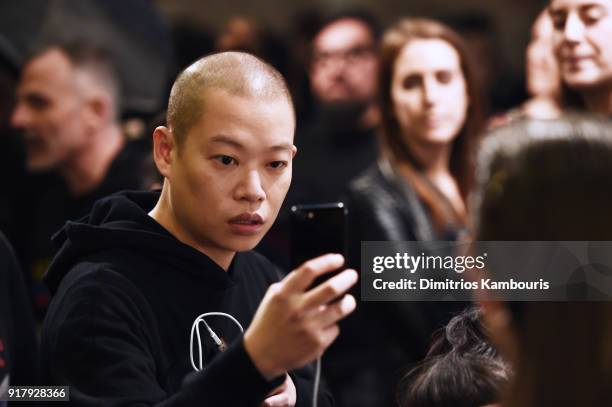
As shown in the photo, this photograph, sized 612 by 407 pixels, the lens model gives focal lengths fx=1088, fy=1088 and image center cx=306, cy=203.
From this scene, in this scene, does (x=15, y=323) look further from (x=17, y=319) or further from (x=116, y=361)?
(x=116, y=361)

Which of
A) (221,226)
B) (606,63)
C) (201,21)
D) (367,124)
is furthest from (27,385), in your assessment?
(201,21)

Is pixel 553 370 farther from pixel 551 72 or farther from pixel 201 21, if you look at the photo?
pixel 201 21

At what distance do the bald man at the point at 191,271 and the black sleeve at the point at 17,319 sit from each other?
0.32 metres

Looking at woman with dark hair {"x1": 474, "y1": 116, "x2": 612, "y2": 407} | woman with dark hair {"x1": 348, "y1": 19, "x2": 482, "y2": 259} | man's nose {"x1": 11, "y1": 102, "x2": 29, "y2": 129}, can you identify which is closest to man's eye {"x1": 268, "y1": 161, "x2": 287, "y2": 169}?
woman with dark hair {"x1": 474, "y1": 116, "x2": 612, "y2": 407}

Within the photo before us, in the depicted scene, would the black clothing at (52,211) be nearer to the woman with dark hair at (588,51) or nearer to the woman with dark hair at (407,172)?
the woman with dark hair at (407,172)

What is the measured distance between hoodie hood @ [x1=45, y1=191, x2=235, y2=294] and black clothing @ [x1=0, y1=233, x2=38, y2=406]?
0.98 feet

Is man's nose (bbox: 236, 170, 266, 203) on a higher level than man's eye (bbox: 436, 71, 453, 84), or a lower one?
lower

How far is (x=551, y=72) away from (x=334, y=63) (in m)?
1.32

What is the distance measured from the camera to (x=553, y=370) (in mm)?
1323

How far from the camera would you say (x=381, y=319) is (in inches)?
77.9

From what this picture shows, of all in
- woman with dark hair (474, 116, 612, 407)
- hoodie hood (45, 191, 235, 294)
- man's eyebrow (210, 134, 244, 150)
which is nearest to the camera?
woman with dark hair (474, 116, 612, 407)

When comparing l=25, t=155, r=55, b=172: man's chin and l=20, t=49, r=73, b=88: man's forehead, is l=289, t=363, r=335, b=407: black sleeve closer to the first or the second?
l=25, t=155, r=55, b=172: man's chin

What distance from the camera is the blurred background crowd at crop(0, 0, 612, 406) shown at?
209 cm

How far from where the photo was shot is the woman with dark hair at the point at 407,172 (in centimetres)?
208
